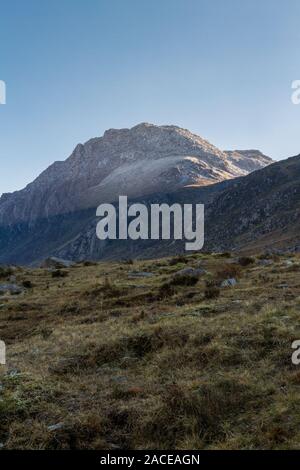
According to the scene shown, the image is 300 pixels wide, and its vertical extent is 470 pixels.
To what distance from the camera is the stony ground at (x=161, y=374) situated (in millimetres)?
8570

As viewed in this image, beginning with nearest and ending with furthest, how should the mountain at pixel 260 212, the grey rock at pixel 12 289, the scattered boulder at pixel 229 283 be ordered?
the scattered boulder at pixel 229 283
the grey rock at pixel 12 289
the mountain at pixel 260 212

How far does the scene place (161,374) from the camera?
1154cm

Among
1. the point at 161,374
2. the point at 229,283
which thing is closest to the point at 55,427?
the point at 161,374

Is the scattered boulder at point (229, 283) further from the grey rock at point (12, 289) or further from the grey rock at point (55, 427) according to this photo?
the grey rock at point (55, 427)

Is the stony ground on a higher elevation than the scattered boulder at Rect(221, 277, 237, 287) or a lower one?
lower

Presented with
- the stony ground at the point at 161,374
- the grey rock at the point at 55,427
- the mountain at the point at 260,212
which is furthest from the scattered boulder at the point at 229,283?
the mountain at the point at 260,212

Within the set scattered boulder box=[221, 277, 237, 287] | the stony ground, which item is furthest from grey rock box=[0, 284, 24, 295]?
scattered boulder box=[221, 277, 237, 287]

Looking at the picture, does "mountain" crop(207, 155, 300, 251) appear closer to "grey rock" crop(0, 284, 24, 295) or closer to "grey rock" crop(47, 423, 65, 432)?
"grey rock" crop(0, 284, 24, 295)

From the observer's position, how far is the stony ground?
857cm

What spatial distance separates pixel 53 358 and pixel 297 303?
8.77 meters

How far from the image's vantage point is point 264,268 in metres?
27.0

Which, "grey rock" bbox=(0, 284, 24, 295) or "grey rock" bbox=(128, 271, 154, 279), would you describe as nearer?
"grey rock" bbox=(0, 284, 24, 295)

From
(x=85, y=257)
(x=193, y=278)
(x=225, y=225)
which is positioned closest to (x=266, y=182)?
(x=225, y=225)

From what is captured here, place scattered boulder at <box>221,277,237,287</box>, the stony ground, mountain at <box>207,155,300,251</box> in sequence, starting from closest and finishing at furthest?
the stony ground
scattered boulder at <box>221,277,237,287</box>
mountain at <box>207,155,300,251</box>
